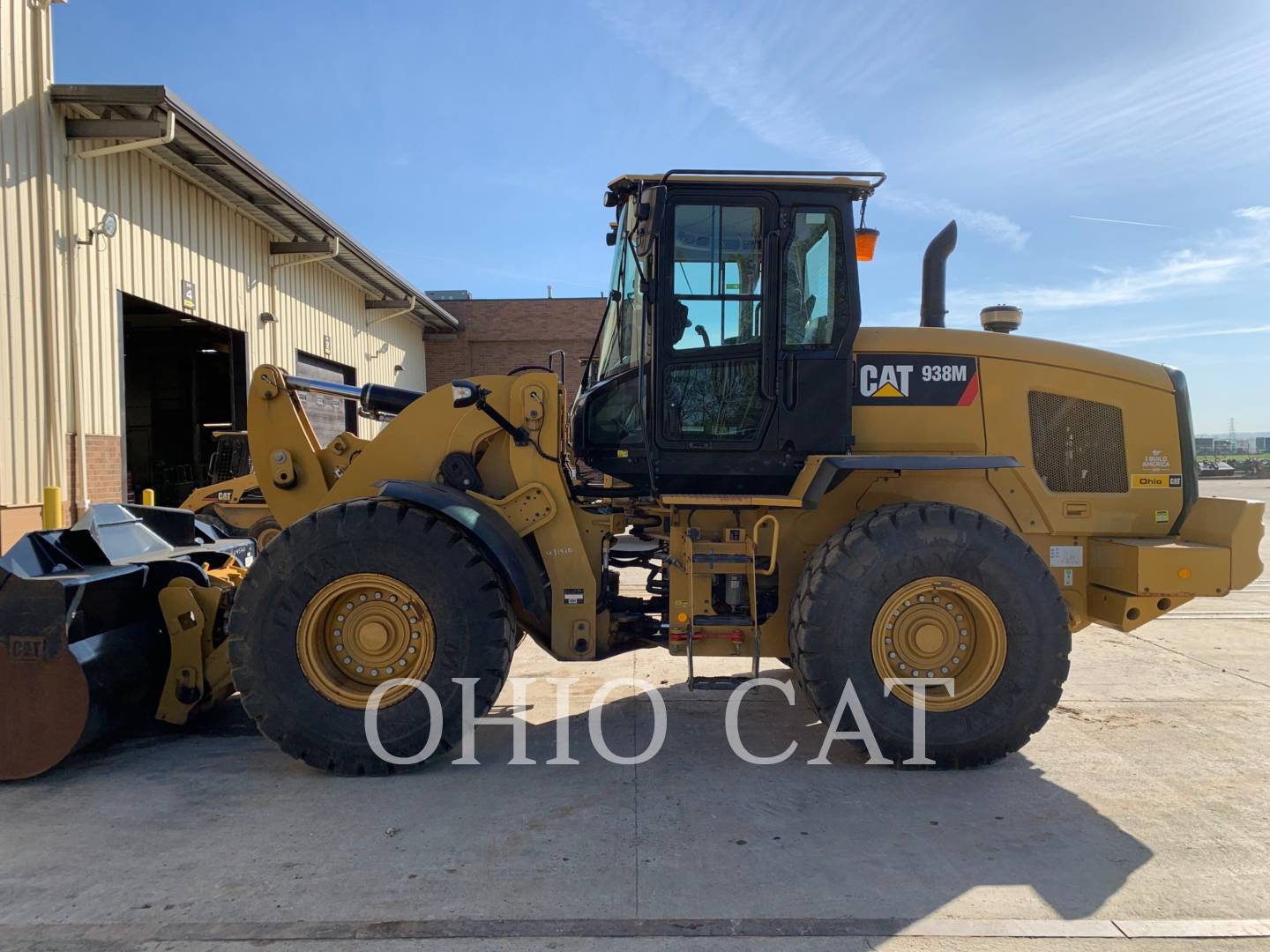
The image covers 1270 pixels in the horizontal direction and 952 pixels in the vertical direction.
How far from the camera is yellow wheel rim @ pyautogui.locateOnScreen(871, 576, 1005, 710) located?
417 cm

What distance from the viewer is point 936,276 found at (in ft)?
16.4

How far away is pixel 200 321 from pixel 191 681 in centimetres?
892

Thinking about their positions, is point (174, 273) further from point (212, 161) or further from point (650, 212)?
point (650, 212)

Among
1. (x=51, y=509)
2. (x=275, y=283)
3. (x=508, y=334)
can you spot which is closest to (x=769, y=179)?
(x=51, y=509)

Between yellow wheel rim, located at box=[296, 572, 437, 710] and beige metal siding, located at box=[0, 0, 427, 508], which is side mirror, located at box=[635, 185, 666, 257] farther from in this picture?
beige metal siding, located at box=[0, 0, 427, 508]

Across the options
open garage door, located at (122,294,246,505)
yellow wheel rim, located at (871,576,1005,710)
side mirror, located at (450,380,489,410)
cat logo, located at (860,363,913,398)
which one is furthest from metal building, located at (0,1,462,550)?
yellow wheel rim, located at (871,576,1005,710)

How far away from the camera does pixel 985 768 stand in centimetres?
421

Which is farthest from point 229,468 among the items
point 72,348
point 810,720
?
point 810,720

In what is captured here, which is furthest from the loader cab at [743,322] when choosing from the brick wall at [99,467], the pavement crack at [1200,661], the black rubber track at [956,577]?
the brick wall at [99,467]

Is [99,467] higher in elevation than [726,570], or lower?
higher

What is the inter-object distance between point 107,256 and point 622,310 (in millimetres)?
7618

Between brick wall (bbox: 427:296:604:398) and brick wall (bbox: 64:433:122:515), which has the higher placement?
brick wall (bbox: 427:296:604:398)

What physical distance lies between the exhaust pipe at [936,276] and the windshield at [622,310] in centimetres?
182

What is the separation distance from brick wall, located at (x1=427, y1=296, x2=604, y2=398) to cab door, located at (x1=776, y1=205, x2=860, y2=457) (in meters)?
20.0
